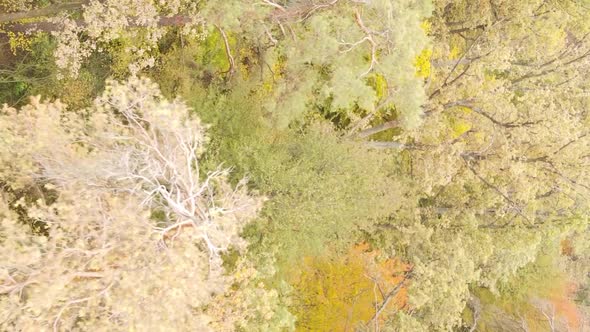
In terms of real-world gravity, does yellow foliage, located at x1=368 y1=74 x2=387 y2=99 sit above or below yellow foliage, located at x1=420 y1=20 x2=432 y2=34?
below

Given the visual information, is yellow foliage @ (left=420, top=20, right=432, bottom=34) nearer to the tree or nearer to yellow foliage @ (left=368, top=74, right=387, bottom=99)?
yellow foliage @ (left=368, top=74, right=387, bottom=99)

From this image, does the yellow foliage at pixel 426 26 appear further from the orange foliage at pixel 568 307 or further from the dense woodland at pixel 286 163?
the orange foliage at pixel 568 307

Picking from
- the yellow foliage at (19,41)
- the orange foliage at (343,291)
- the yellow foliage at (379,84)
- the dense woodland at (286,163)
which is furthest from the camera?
the orange foliage at (343,291)

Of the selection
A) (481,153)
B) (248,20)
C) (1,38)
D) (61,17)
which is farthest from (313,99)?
(1,38)

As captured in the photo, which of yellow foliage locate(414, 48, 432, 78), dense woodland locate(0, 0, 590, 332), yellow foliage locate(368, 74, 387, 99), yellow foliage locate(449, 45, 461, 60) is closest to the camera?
dense woodland locate(0, 0, 590, 332)

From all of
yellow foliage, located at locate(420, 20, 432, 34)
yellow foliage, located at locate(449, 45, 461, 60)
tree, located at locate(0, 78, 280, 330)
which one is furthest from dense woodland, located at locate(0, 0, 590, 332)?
yellow foliage, located at locate(420, 20, 432, 34)

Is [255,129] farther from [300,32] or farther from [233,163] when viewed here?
[300,32]

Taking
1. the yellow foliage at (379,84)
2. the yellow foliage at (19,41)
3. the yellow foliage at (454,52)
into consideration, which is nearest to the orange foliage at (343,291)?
the yellow foliage at (379,84)
